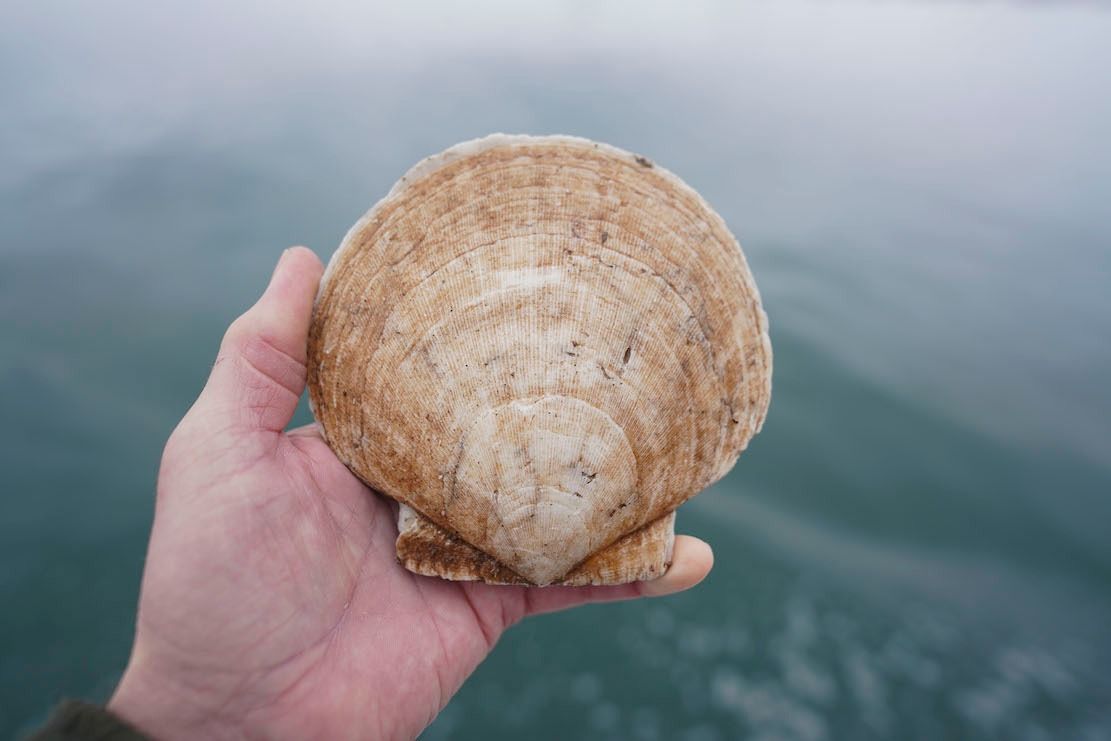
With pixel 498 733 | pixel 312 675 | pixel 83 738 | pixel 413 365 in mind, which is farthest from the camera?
pixel 498 733

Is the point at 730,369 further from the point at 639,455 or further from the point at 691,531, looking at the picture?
the point at 691,531

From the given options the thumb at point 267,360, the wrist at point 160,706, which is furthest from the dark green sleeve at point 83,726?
the thumb at point 267,360

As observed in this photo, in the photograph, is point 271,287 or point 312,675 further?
point 271,287

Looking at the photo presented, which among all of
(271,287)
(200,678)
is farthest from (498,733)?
(271,287)

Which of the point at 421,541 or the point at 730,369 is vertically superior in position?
the point at 730,369

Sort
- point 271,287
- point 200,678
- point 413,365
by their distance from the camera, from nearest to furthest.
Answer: point 200,678 → point 413,365 → point 271,287

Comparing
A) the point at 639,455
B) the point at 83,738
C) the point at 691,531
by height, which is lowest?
the point at 691,531

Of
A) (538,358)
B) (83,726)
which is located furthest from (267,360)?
(83,726)

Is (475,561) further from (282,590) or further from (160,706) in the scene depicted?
(160,706)
